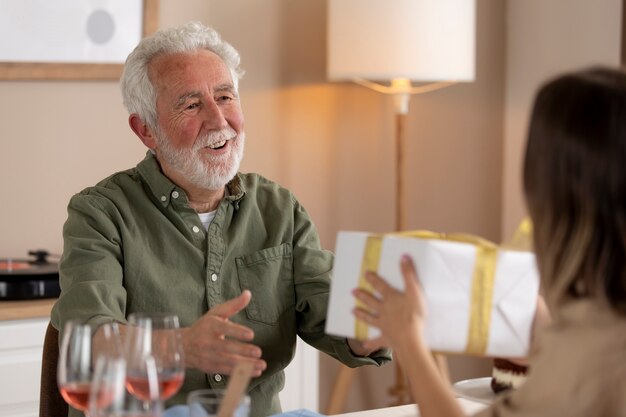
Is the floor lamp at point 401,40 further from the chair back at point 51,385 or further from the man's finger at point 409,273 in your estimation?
the man's finger at point 409,273

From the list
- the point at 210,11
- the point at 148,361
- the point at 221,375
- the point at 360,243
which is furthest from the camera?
the point at 210,11

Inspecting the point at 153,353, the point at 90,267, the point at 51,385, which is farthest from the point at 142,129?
the point at 153,353

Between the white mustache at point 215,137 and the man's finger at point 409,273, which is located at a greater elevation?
the white mustache at point 215,137

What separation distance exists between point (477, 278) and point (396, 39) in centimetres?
199

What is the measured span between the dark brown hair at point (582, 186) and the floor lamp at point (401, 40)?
6.93 ft

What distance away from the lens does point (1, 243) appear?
10.5ft

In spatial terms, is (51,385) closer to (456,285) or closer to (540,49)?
(456,285)

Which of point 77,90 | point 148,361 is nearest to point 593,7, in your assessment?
point 77,90

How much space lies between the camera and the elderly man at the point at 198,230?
2129 mm

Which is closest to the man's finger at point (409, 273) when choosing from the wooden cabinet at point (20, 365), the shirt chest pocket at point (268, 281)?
the shirt chest pocket at point (268, 281)

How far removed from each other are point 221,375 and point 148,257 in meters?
0.28

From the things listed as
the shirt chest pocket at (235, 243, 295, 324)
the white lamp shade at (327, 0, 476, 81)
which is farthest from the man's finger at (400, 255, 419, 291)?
the white lamp shade at (327, 0, 476, 81)

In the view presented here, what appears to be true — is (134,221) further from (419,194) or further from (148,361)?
(419,194)

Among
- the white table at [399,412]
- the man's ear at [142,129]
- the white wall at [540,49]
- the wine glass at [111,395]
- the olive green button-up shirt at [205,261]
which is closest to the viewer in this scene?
the wine glass at [111,395]
